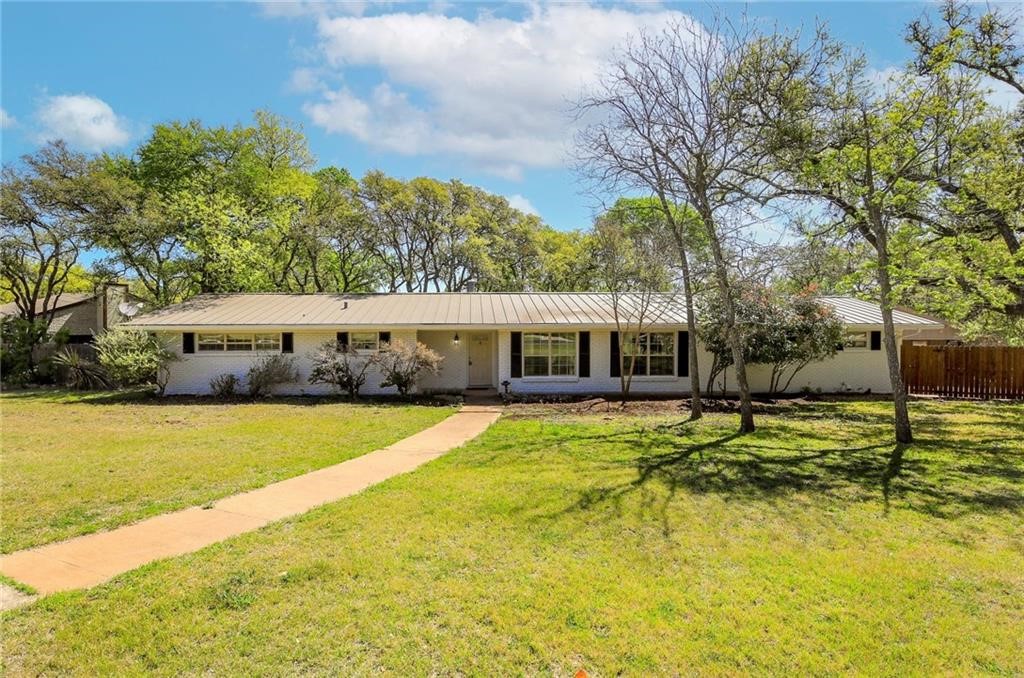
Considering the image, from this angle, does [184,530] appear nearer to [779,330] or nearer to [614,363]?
[614,363]

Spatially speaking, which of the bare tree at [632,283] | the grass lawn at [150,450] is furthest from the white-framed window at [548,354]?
the grass lawn at [150,450]

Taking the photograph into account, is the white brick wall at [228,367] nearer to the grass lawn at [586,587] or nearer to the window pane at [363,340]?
the window pane at [363,340]

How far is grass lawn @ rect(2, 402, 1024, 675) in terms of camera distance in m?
3.07

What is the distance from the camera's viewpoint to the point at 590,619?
3445mm

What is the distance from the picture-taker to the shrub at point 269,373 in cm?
1559

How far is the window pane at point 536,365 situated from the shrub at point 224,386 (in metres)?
8.75

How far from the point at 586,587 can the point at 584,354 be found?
12.7 meters

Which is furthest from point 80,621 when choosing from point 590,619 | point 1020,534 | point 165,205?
point 165,205

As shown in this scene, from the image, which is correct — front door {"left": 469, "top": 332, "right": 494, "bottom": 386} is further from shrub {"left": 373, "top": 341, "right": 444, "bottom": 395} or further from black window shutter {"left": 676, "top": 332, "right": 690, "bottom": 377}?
black window shutter {"left": 676, "top": 332, "right": 690, "bottom": 377}

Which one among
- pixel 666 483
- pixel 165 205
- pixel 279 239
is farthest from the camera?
pixel 279 239

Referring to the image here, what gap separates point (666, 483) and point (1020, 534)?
3284mm

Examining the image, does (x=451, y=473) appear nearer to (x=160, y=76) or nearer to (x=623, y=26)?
(x=623, y=26)

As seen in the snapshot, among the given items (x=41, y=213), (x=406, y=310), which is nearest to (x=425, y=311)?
(x=406, y=310)

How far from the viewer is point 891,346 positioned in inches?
355
